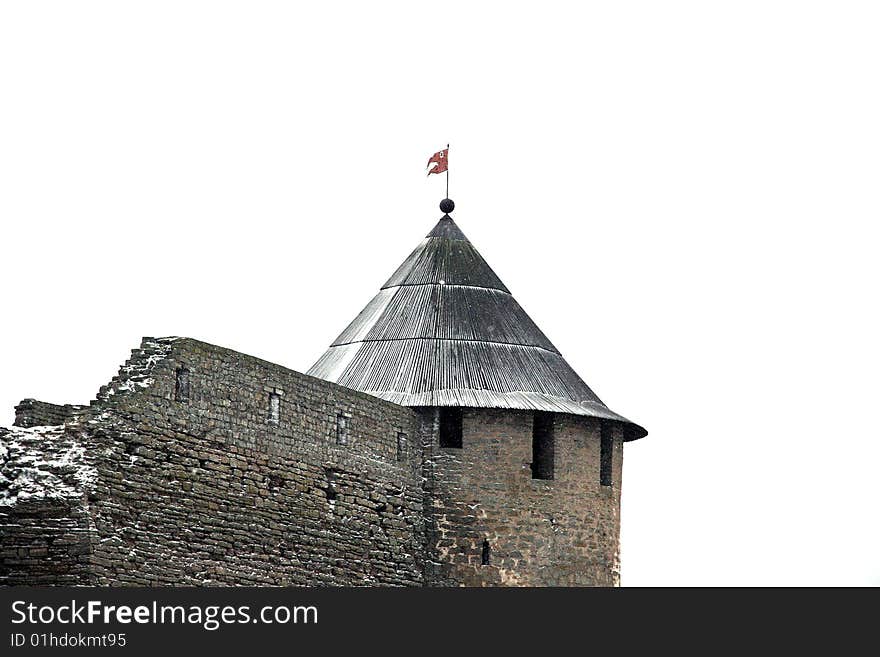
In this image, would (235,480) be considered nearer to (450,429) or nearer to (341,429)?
(341,429)

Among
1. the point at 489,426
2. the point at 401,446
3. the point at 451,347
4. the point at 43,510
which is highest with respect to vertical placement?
the point at 451,347

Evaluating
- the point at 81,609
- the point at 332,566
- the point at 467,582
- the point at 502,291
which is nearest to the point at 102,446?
the point at 81,609

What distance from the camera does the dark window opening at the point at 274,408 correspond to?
1141 inches

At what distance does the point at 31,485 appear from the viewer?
2541cm

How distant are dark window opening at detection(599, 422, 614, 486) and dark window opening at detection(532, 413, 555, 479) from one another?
4.16ft

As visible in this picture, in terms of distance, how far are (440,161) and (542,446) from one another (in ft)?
20.5

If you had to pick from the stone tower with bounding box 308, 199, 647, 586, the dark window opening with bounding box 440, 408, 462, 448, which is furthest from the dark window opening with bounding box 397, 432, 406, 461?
the dark window opening with bounding box 440, 408, 462, 448

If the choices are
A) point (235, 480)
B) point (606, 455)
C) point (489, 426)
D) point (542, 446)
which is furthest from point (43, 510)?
point (606, 455)

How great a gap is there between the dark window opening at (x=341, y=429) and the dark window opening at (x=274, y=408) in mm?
1537

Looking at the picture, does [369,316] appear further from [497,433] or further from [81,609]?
[81,609]

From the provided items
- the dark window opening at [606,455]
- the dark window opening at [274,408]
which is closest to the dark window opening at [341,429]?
the dark window opening at [274,408]

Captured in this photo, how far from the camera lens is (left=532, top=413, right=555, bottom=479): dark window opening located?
33.5 m

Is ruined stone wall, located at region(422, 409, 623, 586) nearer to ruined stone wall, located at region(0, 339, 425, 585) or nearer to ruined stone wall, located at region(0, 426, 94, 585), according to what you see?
ruined stone wall, located at region(0, 339, 425, 585)

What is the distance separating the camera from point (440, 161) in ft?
122
